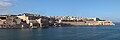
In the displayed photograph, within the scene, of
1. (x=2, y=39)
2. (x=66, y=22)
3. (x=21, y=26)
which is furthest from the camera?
(x=66, y=22)

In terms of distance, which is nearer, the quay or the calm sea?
the calm sea

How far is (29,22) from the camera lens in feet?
242

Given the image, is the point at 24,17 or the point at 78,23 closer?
the point at 24,17

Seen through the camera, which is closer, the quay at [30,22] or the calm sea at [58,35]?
the calm sea at [58,35]

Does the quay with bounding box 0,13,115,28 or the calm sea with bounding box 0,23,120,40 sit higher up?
the quay with bounding box 0,13,115,28

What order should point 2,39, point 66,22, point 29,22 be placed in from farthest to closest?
point 66,22 < point 29,22 < point 2,39

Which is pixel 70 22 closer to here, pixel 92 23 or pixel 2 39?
pixel 92 23

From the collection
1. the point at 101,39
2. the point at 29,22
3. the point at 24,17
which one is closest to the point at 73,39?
the point at 101,39

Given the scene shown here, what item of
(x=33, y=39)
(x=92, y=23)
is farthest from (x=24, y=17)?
(x=33, y=39)

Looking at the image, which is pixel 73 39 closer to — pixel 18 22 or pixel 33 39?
pixel 33 39

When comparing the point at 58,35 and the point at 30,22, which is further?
the point at 30,22

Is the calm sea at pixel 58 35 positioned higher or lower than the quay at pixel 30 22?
lower

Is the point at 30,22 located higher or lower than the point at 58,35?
higher

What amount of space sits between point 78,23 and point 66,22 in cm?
485
